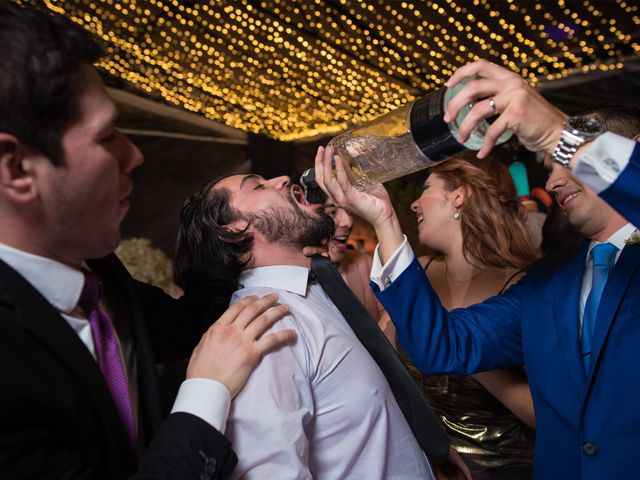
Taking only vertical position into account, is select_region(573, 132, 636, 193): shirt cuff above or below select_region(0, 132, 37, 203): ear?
above

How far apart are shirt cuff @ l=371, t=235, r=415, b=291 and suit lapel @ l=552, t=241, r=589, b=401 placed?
0.40m

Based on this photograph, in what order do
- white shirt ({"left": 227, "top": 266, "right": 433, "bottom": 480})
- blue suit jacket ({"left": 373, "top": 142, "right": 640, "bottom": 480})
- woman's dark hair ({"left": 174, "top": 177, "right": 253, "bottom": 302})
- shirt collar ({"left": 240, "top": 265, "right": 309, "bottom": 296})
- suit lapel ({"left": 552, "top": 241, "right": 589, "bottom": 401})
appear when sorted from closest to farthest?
white shirt ({"left": 227, "top": 266, "right": 433, "bottom": 480}) < blue suit jacket ({"left": 373, "top": 142, "right": 640, "bottom": 480}) < suit lapel ({"left": 552, "top": 241, "right": 589, "bottom": 401}) < shirt collar ({"left": 240, "top": 265, "right": 309, "bottom": 296}) < woman's dark hair ({"left": 174, "top": 177, "right": 253, "bottom": 302})

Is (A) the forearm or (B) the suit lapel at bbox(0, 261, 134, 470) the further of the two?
(A) the forearm

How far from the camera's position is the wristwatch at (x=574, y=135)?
3.30 feet

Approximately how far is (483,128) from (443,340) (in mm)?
609

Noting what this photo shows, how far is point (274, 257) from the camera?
168 cm

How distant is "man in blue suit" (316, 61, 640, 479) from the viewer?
1.02 meters

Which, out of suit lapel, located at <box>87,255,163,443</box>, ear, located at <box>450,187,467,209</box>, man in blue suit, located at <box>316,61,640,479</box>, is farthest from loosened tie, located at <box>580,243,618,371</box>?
suit lapel, located at <box>87,255,163,443</box>

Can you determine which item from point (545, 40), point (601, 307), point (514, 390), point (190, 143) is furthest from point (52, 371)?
point (190, 143)

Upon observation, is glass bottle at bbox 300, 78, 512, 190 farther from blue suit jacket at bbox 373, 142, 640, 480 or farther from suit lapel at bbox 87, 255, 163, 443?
suit lapel at bbox 87, 255, 163, 443

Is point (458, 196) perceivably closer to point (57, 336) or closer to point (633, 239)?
point (633, 239)

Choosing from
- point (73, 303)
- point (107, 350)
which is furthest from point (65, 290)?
point (107, 350)

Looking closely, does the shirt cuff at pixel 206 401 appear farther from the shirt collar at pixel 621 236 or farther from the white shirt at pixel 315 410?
the shirt collar at pixel 621 236

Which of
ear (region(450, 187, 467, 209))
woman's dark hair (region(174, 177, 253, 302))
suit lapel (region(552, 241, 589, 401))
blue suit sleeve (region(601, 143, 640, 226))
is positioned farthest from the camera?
ear (region(450, 187, 467, 209))
